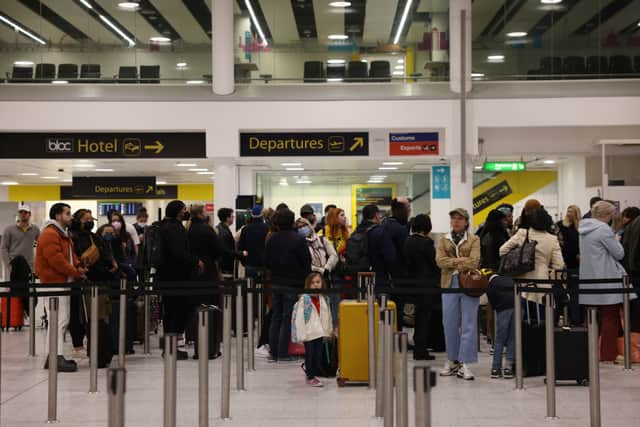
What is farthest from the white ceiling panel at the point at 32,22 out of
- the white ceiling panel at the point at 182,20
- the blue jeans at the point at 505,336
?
the blue jeans at the point at 505,336

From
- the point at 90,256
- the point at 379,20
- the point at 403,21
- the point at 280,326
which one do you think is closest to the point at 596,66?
the point at 403,21

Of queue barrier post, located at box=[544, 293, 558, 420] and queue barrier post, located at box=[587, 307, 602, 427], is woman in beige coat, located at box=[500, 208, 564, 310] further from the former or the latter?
queue barrier post, located at box=[587, 307, 602, 427]

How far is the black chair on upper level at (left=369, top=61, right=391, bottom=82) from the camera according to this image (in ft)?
61.9

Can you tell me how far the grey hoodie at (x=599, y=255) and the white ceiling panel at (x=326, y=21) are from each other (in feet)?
33.2

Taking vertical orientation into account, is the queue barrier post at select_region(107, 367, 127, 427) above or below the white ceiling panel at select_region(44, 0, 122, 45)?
below

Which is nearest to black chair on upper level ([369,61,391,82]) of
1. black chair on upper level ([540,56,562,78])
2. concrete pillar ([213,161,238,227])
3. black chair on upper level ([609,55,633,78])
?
black chair on upper level ([540,56,562,78])

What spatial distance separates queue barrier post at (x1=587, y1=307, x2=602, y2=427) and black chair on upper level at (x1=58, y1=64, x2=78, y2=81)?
1453 centimetres

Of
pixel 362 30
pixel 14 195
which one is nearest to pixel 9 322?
pixel 362 30

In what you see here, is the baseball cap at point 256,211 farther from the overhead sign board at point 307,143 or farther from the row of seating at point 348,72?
the row of seating at point 348,72

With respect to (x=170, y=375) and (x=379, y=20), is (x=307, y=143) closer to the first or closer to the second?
(x=379, y=20)

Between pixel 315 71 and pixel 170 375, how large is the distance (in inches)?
Answer: 548

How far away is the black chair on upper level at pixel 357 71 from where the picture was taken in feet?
61.8

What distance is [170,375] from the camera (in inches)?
217

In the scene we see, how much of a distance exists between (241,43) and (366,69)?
2.61 metres
